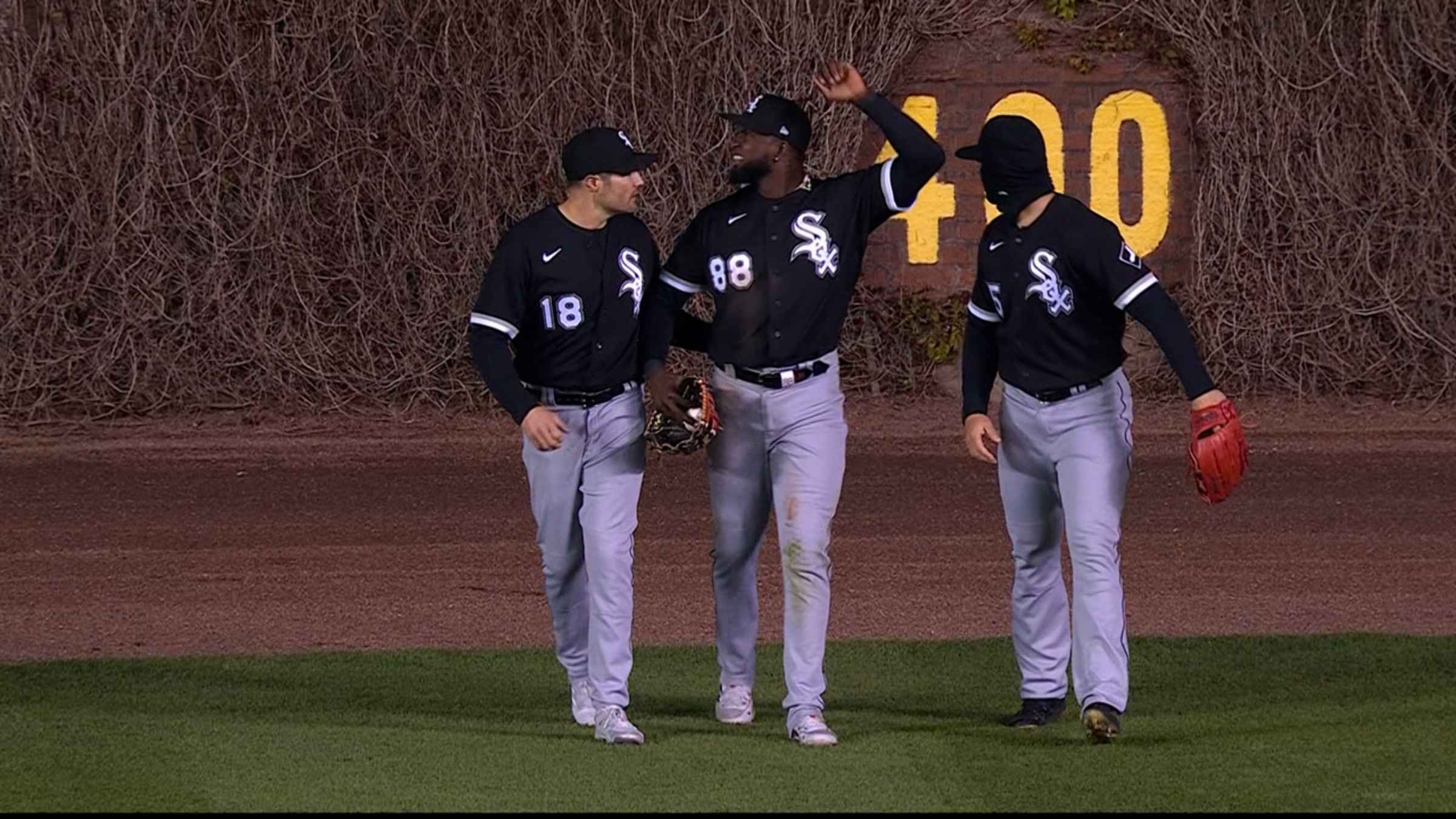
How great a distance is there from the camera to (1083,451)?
240 inches

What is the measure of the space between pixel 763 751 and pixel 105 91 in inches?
369

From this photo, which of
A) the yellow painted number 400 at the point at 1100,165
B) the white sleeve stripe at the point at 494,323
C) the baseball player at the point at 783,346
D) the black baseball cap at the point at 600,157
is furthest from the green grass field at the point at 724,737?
the yellow painted number 400 at the point at 1100,165

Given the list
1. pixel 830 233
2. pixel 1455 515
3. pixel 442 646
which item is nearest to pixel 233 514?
pixel 442 646

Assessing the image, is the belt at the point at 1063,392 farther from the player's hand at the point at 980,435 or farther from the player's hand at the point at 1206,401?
the player's hand at the point at 1206,401

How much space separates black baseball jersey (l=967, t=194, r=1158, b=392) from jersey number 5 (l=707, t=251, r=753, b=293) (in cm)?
71

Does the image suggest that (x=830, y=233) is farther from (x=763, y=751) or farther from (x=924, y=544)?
(x=924, y=544)

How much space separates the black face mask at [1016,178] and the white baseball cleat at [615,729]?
1.86 m

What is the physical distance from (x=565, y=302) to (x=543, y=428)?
0.44 metres

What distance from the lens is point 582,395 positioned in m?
6.23

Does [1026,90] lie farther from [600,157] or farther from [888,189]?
[600,157]

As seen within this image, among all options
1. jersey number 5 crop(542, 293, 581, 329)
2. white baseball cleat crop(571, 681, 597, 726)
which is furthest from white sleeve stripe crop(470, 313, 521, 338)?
white baseball cleat crop(571, 681, 597, 726)

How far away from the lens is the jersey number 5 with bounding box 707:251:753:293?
624 centimetres

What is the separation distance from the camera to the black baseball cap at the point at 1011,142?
6.12 metres

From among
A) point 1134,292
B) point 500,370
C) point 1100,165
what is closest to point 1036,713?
point 1134,292
